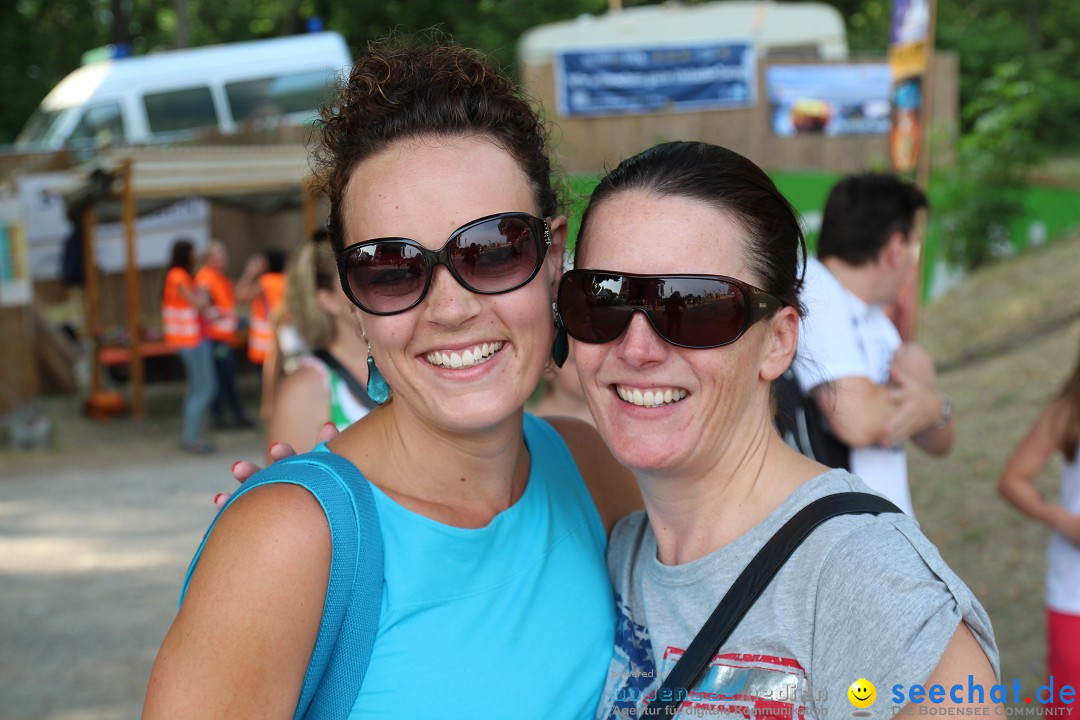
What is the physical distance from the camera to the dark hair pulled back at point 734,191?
1839 mm

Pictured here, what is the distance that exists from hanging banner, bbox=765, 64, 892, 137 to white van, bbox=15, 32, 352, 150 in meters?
6.73

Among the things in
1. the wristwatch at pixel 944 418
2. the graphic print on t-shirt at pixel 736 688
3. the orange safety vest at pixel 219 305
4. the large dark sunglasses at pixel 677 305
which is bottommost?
the orange safety vest at pixel 219 305

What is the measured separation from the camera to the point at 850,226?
400 centimetres

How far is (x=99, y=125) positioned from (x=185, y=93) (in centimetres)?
133

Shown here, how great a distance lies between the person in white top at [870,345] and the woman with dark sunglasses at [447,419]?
44.7 inches

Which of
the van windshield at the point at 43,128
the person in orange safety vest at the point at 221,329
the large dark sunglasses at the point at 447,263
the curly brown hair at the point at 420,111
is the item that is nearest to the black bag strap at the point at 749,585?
the large dark sunglasses at the point at 447,263

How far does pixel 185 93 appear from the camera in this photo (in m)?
15.6

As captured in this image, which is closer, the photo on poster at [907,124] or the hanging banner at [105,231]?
the photo on poster at [907,124]

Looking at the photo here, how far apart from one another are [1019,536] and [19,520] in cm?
736

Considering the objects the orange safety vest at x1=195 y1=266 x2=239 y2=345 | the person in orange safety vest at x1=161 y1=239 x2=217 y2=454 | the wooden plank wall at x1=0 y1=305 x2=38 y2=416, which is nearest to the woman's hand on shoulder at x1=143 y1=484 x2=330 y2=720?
the person in orange safety vest at x1=161 y1=239 x2=217 y2=454

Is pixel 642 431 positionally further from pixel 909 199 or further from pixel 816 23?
pixel 816 23

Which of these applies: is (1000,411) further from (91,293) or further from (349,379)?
(91,293)

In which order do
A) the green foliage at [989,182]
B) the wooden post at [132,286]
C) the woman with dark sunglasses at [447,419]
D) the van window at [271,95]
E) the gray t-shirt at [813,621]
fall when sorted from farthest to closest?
1. the van window at [271,95]
2. the green foliage at [989,182]
3. the wooden post at [132,286]
4. the woman with dark sunglasses at [447,419]
5. the gray t-shirt at [813,621]

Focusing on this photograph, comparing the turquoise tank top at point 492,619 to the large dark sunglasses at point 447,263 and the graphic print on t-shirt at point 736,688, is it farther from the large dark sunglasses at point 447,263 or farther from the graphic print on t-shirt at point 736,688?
the large dark sunglasses at point 447,263
